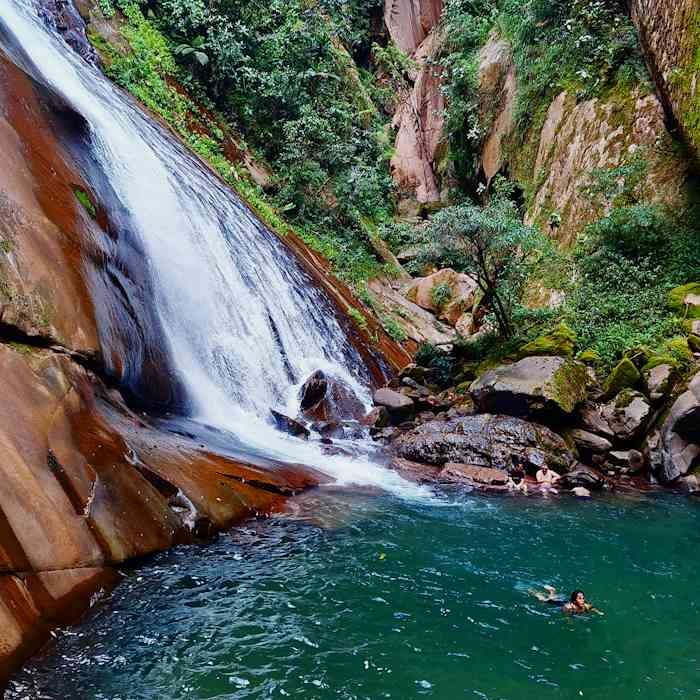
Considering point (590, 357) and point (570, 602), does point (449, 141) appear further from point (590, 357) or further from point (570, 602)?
point (570, 602)

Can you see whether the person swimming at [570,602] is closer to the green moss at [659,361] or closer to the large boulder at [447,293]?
the green moss at [659,361]

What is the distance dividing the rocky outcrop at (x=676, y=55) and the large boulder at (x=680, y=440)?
6.85 m

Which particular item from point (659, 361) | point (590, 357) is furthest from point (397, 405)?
point (659, 361)

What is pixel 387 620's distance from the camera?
5742mm

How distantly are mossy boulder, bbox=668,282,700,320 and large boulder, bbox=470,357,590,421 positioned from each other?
2947mm

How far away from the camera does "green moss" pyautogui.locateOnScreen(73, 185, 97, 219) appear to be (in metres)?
10.2

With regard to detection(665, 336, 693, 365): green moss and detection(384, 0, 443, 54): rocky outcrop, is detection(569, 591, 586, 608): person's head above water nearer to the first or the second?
detection(665, 336, 693, 365): green moss

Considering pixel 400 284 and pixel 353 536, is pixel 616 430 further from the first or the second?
pixel 400 284

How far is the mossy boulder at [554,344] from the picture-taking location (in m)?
14.2

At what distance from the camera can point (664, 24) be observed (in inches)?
615

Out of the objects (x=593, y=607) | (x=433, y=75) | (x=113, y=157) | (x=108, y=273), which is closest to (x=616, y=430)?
(x=593, y=607)

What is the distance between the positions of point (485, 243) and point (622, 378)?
14.5ft

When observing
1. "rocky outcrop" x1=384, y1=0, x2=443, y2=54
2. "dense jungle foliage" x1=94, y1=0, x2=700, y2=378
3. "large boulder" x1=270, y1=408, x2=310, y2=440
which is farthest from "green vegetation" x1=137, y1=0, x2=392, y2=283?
"large boulder" x1=270, y1=408, x2=310, y2=440

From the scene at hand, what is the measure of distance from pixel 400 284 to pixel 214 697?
22235 millimetres
